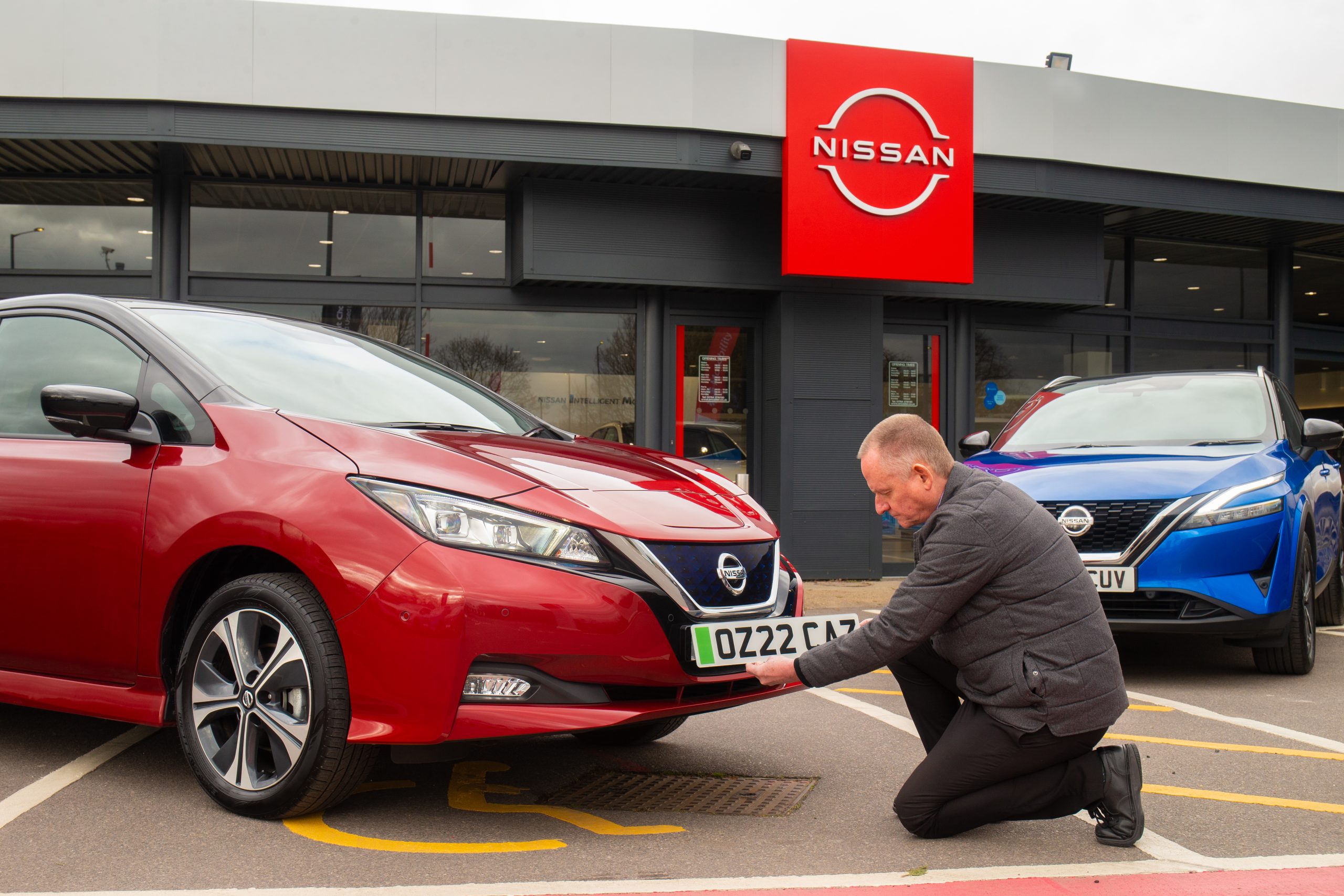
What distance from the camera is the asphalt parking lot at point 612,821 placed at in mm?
3068

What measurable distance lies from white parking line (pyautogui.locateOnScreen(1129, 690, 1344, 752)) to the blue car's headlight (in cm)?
84

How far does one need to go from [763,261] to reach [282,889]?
9069 mm

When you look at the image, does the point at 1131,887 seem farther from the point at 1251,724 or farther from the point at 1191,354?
the point at 1191,354

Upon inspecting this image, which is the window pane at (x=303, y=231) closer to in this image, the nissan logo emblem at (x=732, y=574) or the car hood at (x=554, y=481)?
the car hood at (x=554, y=481)

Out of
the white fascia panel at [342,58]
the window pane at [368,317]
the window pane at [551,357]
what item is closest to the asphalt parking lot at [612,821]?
the white fascia panel at [342,58]

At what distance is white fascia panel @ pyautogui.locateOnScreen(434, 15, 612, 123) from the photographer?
10.0 metres

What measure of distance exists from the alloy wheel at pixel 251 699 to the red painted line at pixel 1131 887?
42.1 inches

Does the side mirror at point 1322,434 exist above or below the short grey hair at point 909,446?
above

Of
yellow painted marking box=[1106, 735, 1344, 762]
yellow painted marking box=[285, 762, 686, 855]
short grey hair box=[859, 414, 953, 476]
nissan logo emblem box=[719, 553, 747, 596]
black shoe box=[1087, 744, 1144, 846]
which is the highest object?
short grey hair box=[859, 414, 953, 476]

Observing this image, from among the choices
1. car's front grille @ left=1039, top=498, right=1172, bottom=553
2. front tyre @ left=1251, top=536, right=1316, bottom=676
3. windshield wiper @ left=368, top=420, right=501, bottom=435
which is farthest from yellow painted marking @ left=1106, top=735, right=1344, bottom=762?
windshield wiper @ left=368, top=420, right=501, bottom=435

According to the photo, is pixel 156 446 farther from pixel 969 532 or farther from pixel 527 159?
pixel 527 159

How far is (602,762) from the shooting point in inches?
166

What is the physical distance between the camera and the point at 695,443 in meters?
11.8

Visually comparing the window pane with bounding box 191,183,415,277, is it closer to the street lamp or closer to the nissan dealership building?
the nissan dealership building
